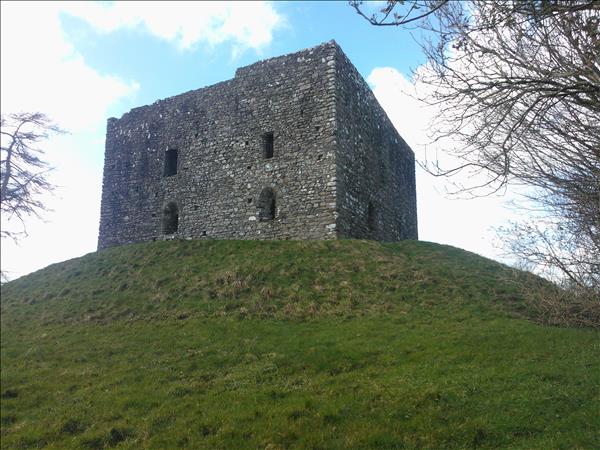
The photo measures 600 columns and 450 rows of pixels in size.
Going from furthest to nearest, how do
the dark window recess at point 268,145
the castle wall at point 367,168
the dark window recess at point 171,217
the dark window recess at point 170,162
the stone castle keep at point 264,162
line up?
the dark window recess at point 170,162
the dark window recess at point 171,217
the dark window recess at point 268,145
the castle wall at point 367,168
the stone castle keep at point 264,162

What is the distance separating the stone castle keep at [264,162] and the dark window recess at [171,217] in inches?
1.9

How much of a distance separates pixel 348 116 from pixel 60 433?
1601 centimetres

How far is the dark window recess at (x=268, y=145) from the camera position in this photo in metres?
22.9

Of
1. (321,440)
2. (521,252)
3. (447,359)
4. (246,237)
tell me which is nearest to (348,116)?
(246,237)

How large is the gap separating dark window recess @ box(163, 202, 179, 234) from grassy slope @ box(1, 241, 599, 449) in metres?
3.58

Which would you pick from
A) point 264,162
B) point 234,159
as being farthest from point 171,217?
point 264,162

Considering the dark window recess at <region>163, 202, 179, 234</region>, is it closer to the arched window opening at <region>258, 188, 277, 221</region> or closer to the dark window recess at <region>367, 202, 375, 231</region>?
the arched window opening at <region>258, 188, 277, 221</region>

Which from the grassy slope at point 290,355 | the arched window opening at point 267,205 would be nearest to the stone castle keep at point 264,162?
the arched window opening at point 267,205

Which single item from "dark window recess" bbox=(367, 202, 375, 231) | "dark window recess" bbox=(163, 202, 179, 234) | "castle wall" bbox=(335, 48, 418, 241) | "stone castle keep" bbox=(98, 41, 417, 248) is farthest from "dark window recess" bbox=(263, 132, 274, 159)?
"dark window recess" bbox=(163, 202, 179, 234)

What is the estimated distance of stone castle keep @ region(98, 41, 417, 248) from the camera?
2131cm

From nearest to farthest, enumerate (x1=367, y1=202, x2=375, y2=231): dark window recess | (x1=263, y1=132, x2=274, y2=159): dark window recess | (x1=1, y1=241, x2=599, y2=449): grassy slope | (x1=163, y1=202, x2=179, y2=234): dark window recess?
(x1=1, y1=241, x2=599, y2=449): grassy slope < (x1=263, y1=132, x2=274, y2=159): dark window recess < (x1=367, y1=202, x2=375, y2=231): dark window recess < (x1=163, y1=202, x2=179, y2=234): dark window recess

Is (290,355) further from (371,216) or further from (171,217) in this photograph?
(171,217)

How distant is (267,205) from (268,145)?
8.52ft

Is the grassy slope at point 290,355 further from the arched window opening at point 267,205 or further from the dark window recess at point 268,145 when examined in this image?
the dark window recess at point 268,145
